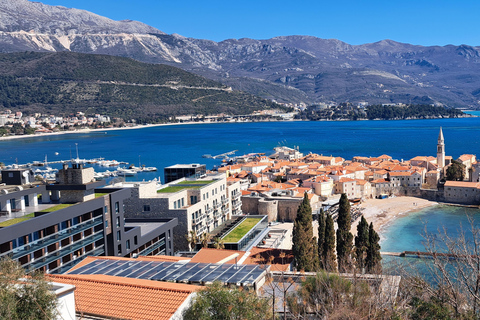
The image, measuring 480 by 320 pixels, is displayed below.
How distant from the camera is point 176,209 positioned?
1936 cm

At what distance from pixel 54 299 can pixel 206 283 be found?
10.1 feet

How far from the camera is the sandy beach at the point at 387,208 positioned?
33.0 metres

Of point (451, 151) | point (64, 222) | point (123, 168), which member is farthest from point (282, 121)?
point (64, 222)

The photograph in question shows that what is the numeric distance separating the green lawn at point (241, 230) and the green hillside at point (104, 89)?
126443 mm

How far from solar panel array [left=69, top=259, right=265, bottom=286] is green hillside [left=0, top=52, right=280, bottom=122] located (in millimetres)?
137084

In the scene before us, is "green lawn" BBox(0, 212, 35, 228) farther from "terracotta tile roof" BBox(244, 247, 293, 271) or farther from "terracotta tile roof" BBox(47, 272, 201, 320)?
"terracotta tile roof" BBox(244, 247, 293, 271)

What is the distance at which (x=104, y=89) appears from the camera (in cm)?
15288

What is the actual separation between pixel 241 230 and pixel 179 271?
467 inches

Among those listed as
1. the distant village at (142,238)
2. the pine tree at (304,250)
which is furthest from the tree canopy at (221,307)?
the pine tree at (304,250)

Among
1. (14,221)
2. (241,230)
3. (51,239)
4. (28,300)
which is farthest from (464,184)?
(28,300)

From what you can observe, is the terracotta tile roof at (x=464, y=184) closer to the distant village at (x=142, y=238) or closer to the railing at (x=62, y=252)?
the distant village at (x=142, y=238)

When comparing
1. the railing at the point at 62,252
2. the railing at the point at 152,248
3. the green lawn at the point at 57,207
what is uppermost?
the green lawn at the point at 57,207

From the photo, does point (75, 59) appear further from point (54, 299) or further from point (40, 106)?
point (54, 299)

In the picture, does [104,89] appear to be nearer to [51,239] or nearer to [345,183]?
[345,183]
